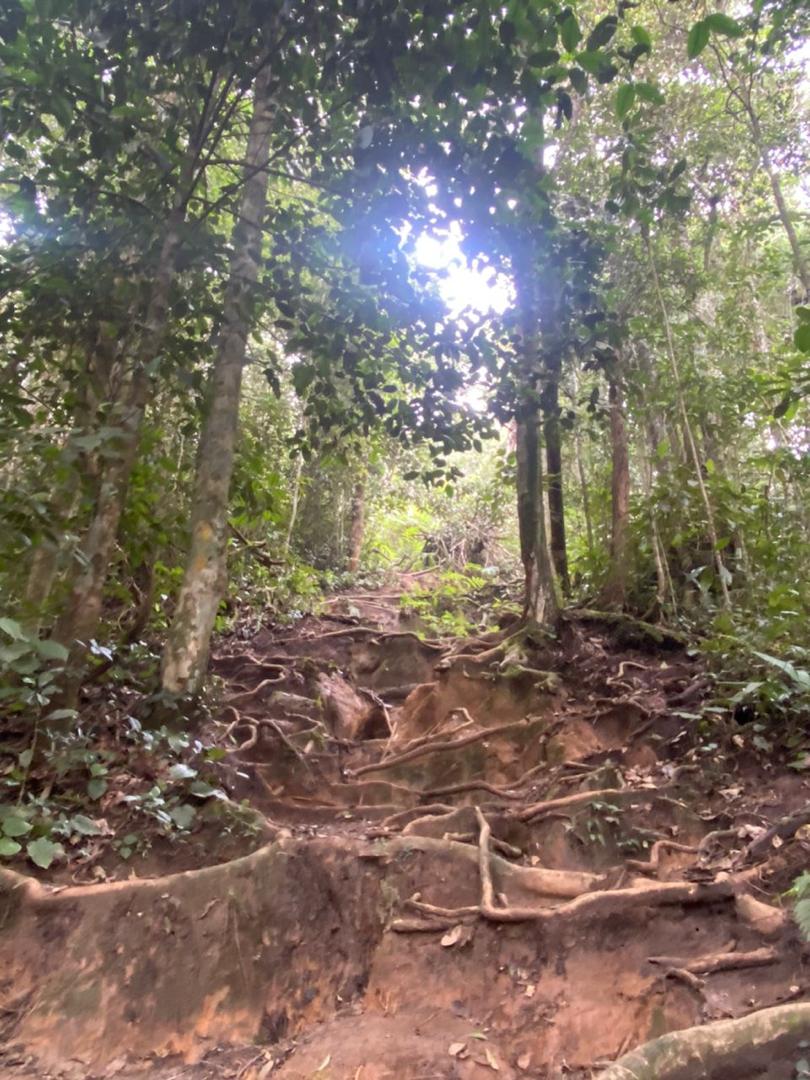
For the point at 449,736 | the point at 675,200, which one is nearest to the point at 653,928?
the point at 449,736

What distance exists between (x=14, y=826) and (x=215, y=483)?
2.43 metres

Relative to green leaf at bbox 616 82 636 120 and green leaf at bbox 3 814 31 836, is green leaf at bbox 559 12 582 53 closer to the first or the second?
green leaf at bbox 616 82 636 120

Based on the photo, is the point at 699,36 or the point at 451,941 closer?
the point at 699,36

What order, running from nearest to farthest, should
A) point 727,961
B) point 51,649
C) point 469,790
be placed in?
point 727,961 → point 51,649 → point 469,790

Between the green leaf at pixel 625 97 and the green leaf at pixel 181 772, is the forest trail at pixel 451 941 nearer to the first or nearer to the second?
the green leaf at pixel 181 772

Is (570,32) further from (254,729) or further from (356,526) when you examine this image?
(356,526)

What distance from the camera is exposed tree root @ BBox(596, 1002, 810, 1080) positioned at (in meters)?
2.33

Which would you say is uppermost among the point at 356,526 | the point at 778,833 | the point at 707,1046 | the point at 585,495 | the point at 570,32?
the point at 356,526

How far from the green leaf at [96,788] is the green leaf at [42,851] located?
37 cm

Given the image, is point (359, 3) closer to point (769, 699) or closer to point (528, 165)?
point (528, 165)

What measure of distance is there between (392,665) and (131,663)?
326 centimetres

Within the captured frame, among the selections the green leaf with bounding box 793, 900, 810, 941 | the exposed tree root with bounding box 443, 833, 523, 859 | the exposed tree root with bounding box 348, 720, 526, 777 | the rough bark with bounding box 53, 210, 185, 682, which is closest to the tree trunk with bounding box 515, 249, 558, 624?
the exposed tree root with bounding box 348, 720, 526, 777

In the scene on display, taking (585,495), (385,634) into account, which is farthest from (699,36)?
(585,495)

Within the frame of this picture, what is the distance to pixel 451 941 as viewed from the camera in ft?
11.2
